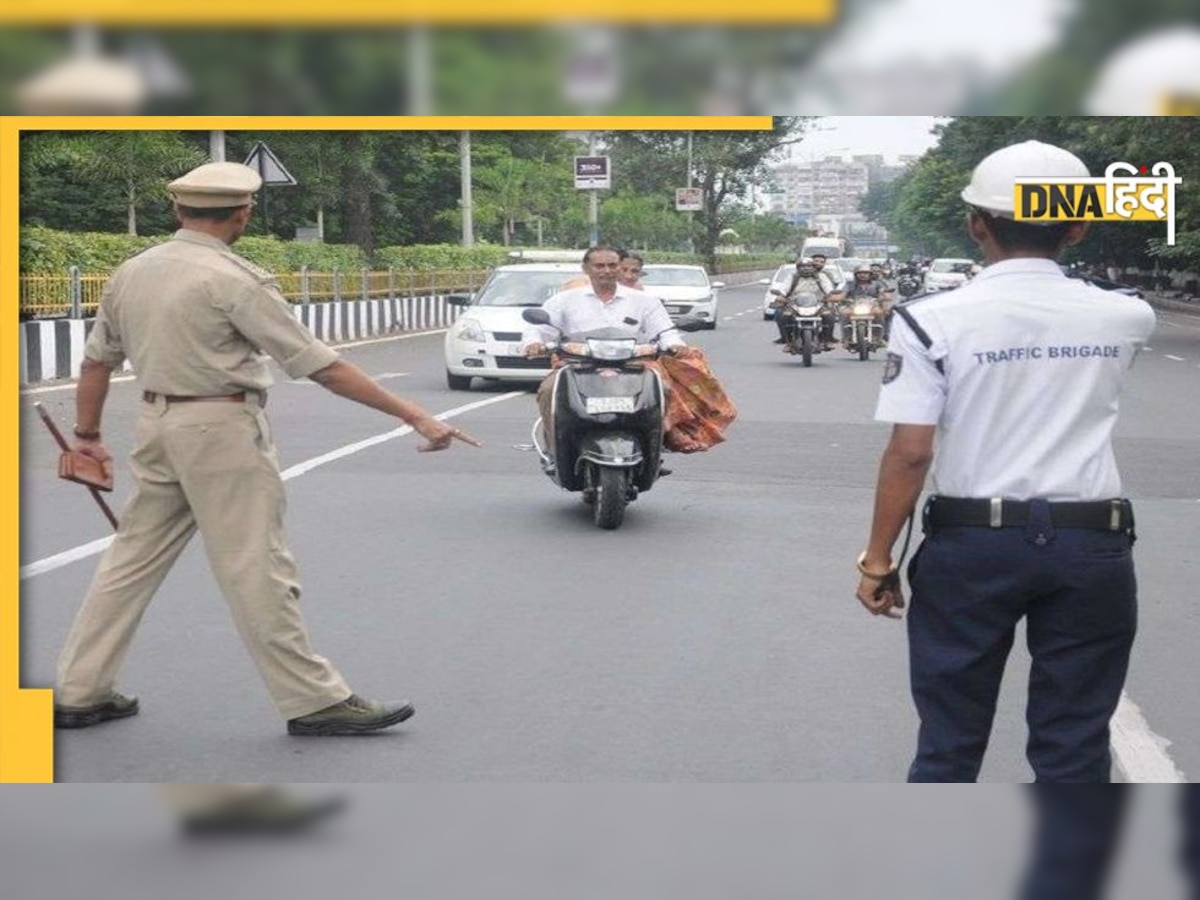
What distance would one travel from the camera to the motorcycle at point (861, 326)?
1102 inches

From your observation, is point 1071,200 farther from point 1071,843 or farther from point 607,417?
point 607,417

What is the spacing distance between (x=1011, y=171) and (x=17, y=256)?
10.5ft

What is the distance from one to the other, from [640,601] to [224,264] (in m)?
3.22

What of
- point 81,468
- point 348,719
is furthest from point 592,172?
point 348,719

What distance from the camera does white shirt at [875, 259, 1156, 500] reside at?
4.18 metres

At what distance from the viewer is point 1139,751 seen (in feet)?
19.4

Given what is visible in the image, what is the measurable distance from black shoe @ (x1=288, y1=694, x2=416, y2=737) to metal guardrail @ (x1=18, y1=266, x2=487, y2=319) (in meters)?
8.38

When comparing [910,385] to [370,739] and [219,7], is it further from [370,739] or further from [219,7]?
[370,739]

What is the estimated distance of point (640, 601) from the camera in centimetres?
850

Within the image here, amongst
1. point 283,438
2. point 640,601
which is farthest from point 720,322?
point 640,601

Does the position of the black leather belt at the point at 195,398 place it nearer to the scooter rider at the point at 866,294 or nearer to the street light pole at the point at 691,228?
the scooter rider at the point at 866,294

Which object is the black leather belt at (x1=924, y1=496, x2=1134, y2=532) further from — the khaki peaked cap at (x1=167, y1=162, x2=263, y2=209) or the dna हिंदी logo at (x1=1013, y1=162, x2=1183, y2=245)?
the khaki peaked cap at (x1=167, y1=162, x2=263, y2=209)

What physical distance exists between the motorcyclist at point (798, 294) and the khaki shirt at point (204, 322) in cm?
2065

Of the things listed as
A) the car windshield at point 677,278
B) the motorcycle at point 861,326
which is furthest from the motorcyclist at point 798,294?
the car windshield at point 677,278
